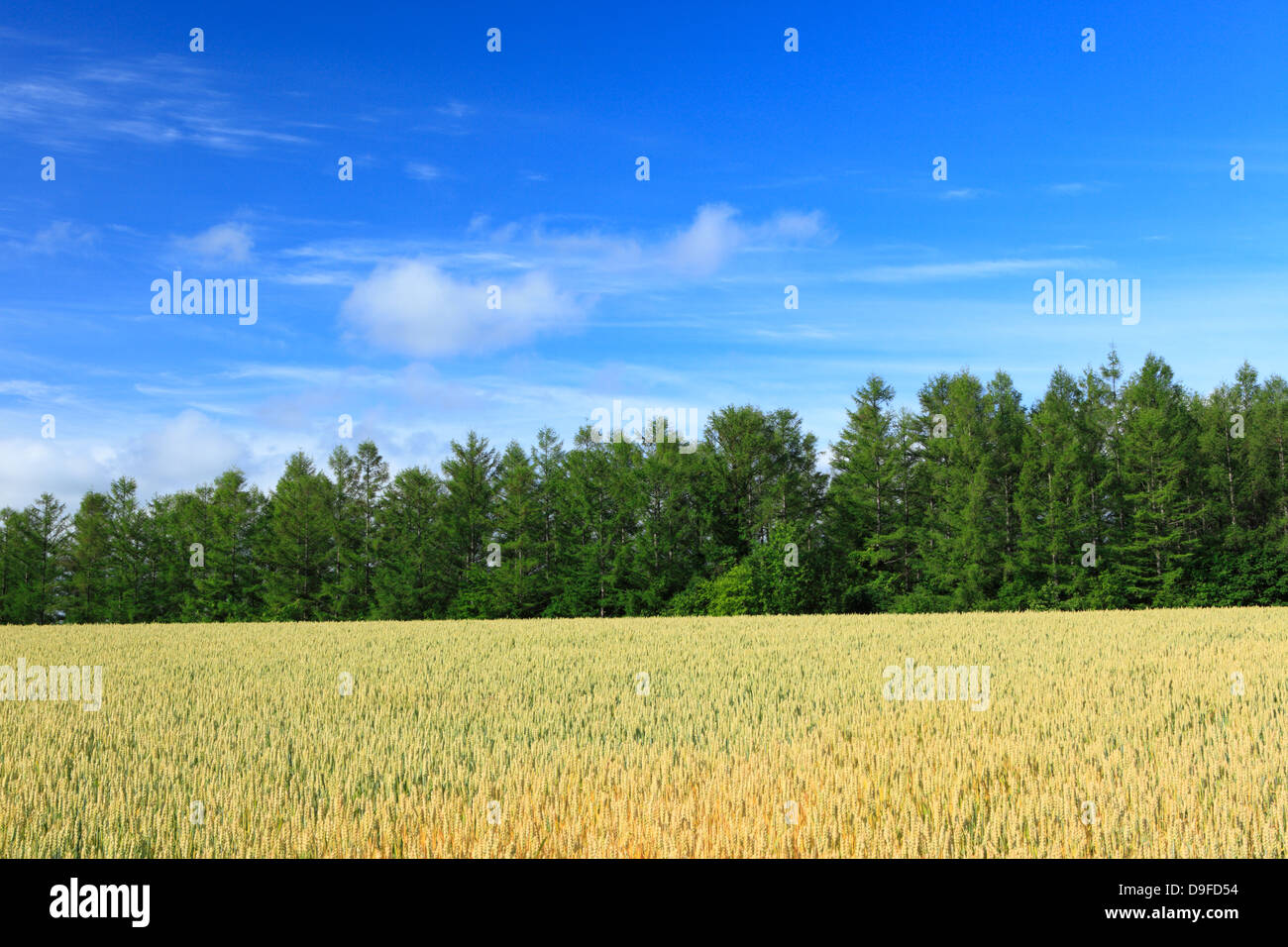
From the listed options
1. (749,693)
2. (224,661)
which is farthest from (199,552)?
(749,693)

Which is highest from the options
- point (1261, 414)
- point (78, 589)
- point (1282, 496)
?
point (1261, 414)

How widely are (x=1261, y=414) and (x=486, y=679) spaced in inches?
2121

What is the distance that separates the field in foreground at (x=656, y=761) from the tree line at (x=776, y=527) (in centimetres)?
3143

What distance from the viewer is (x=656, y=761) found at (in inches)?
343

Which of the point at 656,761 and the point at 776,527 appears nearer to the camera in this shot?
the point at 656,761

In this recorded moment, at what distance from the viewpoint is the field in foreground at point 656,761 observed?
6363 mm

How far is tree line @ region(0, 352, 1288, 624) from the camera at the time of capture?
4825 centimetres

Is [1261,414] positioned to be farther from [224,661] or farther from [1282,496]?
[224,661]

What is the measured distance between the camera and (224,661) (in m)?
19.6

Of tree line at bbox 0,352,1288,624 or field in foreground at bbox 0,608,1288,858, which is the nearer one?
field in foreground at bbox 0,608,1288,858

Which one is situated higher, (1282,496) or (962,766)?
(1282,496)

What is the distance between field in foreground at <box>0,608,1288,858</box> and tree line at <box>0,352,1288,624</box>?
31.4 meters

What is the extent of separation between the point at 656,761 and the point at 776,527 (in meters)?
41.5

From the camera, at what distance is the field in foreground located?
20.9ft
